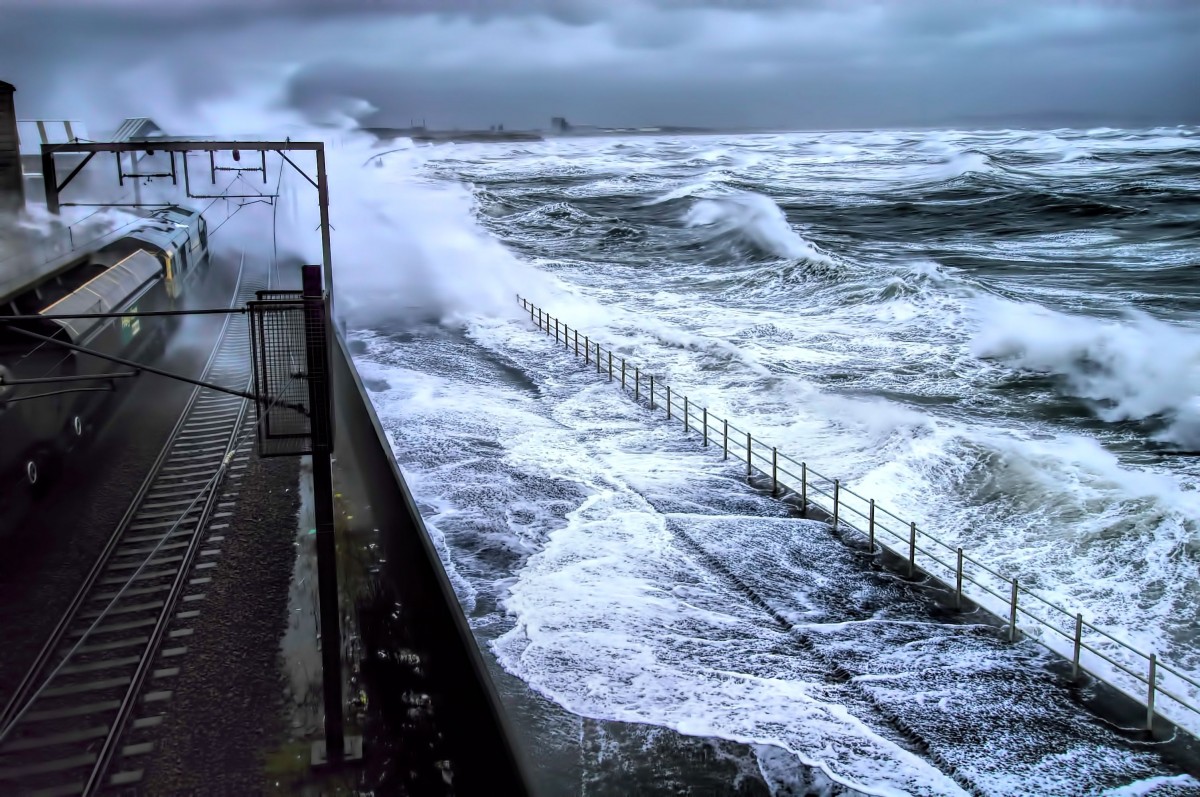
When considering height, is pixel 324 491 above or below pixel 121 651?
above

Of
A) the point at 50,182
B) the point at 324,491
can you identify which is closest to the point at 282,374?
the point at 324,491

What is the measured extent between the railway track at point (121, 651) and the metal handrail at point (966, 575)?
292 inches

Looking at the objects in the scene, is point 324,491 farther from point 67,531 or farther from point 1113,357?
point 1113,357

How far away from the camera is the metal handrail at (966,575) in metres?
8.61

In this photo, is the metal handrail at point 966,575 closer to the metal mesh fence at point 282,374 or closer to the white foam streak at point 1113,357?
the metal mesh fence at point 282,374

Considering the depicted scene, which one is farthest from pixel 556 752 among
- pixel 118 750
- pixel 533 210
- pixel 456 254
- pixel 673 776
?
pixel 533 210

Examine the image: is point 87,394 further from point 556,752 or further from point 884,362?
point 884,362

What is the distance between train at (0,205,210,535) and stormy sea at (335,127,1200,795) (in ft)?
14.4

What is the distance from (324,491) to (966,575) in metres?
7.64

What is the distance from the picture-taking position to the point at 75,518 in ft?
35.1

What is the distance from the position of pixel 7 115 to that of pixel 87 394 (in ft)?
44.9

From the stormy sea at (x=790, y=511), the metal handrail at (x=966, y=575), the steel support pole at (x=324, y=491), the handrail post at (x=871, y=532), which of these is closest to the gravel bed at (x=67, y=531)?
the steel support pole at (x=324, y=491)

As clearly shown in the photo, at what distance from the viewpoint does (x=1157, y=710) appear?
28.4 feet

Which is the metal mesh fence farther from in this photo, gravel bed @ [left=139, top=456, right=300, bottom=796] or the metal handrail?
the metal handrail
